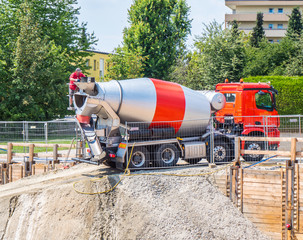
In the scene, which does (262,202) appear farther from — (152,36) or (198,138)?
(152,36)

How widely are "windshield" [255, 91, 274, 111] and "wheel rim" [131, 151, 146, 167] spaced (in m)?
5.84

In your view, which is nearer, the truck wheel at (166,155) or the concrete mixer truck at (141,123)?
the concrete mixer truck at (141,123)

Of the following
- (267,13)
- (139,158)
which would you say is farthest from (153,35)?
(267,13)

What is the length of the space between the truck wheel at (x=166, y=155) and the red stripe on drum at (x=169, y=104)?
0.67 metres

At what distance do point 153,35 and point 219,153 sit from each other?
2674 cm

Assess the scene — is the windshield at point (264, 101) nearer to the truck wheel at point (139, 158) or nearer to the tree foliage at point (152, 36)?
the truck wheel at point (139, 158)

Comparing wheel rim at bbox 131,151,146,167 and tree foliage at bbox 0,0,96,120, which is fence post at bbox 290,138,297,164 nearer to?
wheel rim at bbox 131,151,146,167

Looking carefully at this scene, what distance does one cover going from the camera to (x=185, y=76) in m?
43.3

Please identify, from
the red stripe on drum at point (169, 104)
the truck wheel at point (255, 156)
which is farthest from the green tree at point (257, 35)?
the red stripe on drum at point (169, 104)

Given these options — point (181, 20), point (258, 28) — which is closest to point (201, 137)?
point (181, 20)

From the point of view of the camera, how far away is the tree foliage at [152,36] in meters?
40.7

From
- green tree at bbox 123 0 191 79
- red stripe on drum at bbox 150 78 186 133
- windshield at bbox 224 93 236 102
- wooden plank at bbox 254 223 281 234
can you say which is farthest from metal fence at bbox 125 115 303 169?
green tree at bbox 123 0 191 79

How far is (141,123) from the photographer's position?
14.0m

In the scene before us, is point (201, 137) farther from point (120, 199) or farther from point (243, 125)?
point (120, 199)
